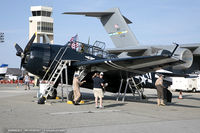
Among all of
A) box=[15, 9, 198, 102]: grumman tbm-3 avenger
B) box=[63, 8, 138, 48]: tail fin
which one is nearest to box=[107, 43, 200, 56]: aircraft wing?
box=[63, 8, 138, 48]: tail fin

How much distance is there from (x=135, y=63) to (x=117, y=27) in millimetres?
16091

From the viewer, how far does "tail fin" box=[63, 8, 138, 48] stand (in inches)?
1144

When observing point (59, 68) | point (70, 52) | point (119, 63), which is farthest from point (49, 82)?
point (119, 63)

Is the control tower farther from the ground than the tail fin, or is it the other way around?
the control tower

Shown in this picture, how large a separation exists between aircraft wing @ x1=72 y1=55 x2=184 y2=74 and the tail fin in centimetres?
1385

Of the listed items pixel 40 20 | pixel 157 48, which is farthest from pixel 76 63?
pixel 40 20

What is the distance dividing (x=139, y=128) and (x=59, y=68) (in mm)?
8761

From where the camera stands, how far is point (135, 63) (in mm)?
14219

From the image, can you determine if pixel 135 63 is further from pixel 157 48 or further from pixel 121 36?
pixel 121 36

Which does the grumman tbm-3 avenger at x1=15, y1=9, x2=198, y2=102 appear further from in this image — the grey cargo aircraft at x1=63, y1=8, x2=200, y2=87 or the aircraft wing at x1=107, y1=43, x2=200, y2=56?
the grey cargo aircraft at x1=63, y1=8, x2=200, y2=87

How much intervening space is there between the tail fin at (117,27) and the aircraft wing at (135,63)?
13855mm

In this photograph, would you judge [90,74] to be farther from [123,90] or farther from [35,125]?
[35,125]

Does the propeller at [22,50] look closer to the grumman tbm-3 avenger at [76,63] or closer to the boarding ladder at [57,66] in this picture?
the grumman tbm-3 avenger at [76,63]

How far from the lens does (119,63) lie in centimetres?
1424
